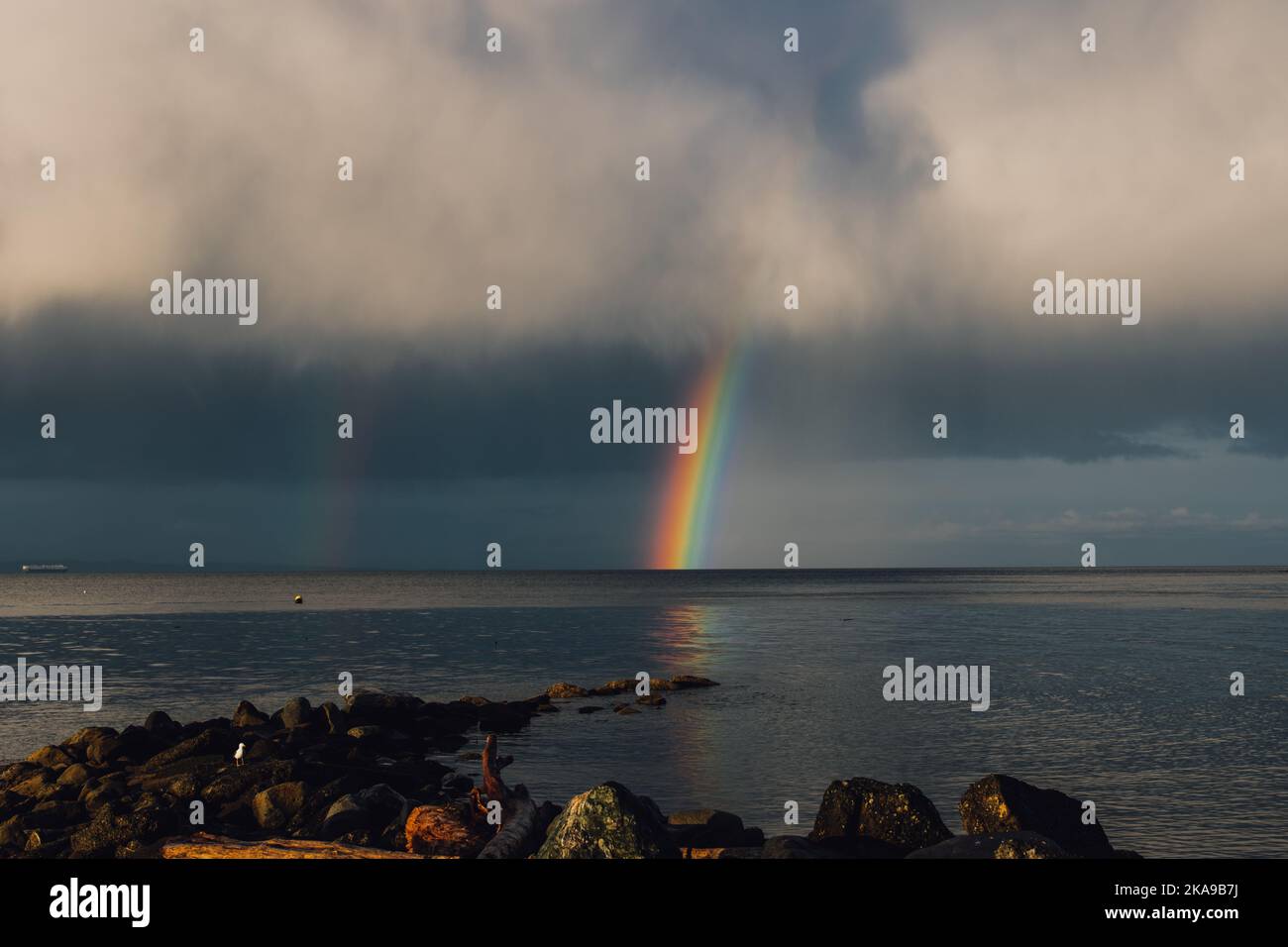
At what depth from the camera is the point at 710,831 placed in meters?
20.2

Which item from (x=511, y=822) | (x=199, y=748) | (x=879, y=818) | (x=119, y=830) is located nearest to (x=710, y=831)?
(x=879, y=818)

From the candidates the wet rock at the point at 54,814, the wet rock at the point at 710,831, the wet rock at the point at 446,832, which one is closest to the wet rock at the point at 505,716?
the wet rock at the point at 54,814

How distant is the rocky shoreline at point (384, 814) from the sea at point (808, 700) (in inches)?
115

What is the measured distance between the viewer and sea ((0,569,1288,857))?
26.7 m

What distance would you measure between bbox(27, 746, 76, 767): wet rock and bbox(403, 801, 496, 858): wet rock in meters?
14.6

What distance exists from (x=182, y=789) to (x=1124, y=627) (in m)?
90.8

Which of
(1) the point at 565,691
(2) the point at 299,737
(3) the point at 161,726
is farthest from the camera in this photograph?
(1) the point at 565,691

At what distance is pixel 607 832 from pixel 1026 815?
833 cm

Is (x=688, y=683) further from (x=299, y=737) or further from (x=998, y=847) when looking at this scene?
(x=998, y=847)

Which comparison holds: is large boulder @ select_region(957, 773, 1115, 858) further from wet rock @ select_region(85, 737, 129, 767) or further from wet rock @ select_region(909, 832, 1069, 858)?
wet rock @ select_region(85, 737, 129, 767)

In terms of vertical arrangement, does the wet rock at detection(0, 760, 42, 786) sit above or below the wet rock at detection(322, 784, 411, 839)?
below

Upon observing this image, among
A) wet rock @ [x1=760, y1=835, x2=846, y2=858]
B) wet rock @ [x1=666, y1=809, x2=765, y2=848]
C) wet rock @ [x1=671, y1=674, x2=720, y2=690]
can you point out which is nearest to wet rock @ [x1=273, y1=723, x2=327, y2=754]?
wet rock @ [x1=666, y1=809, x2=765, y2=848]
